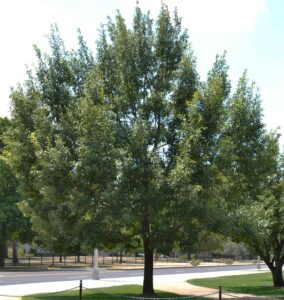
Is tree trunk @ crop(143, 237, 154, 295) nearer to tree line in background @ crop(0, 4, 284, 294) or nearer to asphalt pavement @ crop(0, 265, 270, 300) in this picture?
tree line in background @ crop(0, 4, 284, 294)

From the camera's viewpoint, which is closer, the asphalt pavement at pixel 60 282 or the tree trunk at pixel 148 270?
the tree trunk at pixel 148 270

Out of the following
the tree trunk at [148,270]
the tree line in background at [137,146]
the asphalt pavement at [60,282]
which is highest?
the tree line in background at [137,146]

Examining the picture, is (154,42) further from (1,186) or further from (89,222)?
(1,186)

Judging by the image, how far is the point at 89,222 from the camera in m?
17.2

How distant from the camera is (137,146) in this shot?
701 inches

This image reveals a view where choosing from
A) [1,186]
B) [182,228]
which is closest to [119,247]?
[182,228]

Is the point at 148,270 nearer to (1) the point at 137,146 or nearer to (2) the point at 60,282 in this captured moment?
(1) the point at 137,146

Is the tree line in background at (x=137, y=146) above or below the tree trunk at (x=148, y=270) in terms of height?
above

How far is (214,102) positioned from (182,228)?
14.8ft

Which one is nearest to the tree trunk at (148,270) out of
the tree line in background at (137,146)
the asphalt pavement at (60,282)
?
the tree line in background at (137,146)

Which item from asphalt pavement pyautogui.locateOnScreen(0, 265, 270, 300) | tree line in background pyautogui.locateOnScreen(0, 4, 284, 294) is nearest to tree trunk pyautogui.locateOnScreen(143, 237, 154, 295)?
tree line in background pyautogui.locateOnScreen(0, 4, 284, 294)

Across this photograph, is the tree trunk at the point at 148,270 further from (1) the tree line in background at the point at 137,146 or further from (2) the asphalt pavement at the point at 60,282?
(2) the asphalt pavement at the point at 60,282

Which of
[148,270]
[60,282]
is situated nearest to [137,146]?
[148,270]

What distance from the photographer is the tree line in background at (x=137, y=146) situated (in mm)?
17016
